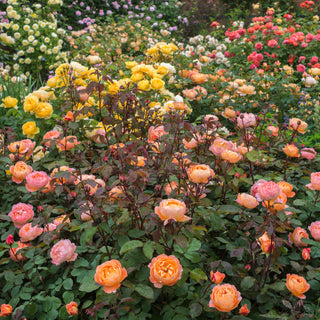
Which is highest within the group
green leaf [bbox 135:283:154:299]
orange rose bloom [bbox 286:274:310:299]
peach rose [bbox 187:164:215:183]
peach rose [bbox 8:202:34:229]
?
peach rose [bbox 187:164:215:183]

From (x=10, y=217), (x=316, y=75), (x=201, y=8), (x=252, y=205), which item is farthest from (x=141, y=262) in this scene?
(x=201, y=8)

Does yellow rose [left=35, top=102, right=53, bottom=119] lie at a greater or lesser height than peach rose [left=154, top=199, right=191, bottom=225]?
lesser

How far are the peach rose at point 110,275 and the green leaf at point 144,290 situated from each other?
0.09m

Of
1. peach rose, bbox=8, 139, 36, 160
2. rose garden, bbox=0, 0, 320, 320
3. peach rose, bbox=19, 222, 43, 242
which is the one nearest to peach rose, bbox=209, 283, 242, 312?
rose garden, bbox=0, 0, 320, 320

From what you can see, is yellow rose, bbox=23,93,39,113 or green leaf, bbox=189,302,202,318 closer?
green leaf, bbox=189,302,202,318

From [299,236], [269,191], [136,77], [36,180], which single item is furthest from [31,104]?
[299,236]

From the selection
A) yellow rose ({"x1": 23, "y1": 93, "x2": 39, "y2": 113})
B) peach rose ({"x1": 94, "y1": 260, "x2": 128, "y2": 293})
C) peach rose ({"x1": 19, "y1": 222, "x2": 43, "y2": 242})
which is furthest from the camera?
yellow rose ({"x1": 23, "y1": 93, "x2": 39, "y2": 113})

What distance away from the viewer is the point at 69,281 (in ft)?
4.14

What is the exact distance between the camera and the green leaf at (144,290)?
105cm

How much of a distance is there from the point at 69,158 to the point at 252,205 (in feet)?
3.58

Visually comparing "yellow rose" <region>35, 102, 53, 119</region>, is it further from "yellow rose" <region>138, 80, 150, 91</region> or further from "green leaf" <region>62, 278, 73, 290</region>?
"green leaf" <region>62, 278, 73, 290</region>

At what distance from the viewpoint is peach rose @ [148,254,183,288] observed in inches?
39.0

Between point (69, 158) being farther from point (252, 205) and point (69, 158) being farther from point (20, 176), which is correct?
point (252, 205)

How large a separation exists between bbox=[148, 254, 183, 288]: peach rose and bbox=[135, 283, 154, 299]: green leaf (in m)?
0.05
